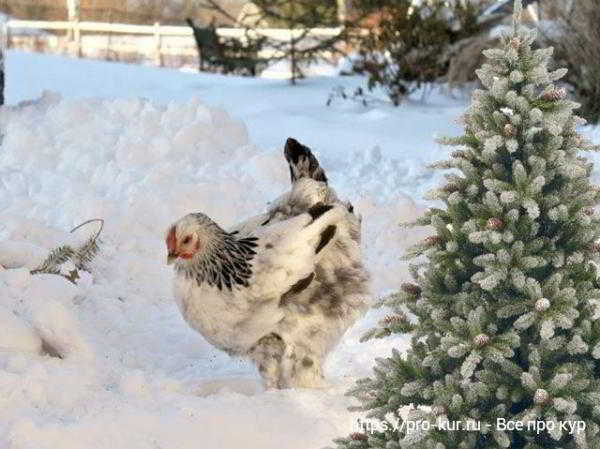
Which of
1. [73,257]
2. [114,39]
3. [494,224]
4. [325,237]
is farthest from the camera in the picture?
[114,39]

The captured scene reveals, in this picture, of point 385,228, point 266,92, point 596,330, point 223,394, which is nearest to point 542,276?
point 596,330

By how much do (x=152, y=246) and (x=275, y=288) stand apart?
2513mm

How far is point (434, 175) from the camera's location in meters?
10.9

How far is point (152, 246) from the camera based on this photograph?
8297mm

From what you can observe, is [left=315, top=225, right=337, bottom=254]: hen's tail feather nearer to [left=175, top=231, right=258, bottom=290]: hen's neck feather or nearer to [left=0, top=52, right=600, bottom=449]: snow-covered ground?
[left=175, top=231, right=258, bottom=290]: hen's neck feather

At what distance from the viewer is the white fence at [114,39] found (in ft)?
86.1

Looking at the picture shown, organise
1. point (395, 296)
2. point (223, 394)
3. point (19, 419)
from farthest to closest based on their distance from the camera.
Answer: point (223, 394), point (19, 419), point (395, 296)

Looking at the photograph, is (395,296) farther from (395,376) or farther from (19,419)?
(19,419)

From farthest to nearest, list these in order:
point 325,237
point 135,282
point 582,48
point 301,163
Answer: point 582,48, point 135,282, point 301,163, point 325,237

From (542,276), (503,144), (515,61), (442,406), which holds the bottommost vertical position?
(442,406)

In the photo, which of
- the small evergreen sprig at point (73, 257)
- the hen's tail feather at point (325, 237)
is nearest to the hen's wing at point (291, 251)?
the hen's tail feather at point (325, 237)

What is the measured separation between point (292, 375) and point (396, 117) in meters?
8.68

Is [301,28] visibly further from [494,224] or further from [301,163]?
[494,224]

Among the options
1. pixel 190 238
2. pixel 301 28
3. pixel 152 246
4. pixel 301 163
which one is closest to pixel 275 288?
pixel 190 238
